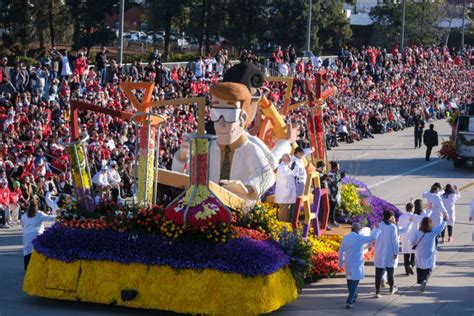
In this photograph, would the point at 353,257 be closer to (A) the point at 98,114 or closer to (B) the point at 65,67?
(A) the point at 98,114

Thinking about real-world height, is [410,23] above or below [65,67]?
above

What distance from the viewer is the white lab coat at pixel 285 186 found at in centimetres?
1950

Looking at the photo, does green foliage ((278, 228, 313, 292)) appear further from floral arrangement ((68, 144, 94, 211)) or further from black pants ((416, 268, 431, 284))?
floral arrangement ((68, 144, 94, 211))

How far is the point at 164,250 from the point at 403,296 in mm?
4374

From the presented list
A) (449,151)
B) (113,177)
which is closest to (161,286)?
(113,177)

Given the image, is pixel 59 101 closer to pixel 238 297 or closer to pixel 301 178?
pixel 301 178

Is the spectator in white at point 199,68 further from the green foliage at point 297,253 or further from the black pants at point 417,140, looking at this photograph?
the green foliage at point 297,253

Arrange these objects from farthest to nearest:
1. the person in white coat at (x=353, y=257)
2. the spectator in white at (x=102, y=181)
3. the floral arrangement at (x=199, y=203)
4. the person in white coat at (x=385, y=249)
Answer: the spectator in white at (x=102, y=181) < the person in white coat at (x=385, y=249) < the person in white coat at (x=353, y=257) < the floral arrangement at (x=199, y=203)

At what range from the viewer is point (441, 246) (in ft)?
77.7

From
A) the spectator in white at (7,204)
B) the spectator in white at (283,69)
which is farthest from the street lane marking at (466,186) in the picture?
the spectator in white at (7,204)

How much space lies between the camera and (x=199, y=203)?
16.6 m

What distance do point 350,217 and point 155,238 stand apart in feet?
21.8

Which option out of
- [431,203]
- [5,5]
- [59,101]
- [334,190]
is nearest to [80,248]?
[334,190]

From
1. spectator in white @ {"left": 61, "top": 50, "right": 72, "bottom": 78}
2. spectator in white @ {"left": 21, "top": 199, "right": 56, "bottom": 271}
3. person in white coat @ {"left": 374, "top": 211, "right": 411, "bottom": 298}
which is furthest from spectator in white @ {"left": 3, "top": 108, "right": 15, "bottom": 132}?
person in white coat @ {"left": 374, "top": 211, "right": 411, "bottom": 298}
